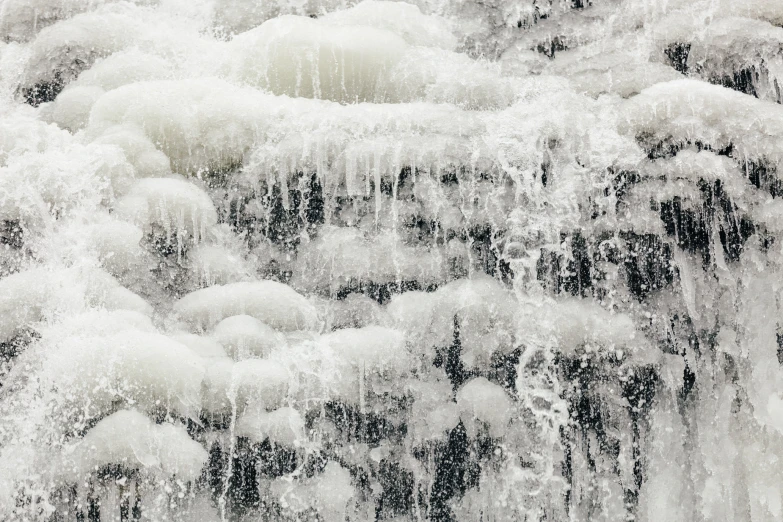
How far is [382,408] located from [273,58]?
5.31 ft

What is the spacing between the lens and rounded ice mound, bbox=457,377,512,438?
326cm

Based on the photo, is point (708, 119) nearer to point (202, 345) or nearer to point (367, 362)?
point (367, 362)

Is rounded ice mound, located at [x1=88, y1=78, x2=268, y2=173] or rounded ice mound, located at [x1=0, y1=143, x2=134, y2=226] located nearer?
rounded ice mound, located at [x1=0, y1=143, x2=134, y2=226]

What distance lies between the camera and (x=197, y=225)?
3.50 m

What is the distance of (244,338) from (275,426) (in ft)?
1.08

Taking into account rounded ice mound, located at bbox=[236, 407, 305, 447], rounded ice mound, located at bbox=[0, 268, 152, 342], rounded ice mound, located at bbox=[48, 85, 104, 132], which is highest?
rounded ice mound, located at bbox=[48, 85, 104, 132]

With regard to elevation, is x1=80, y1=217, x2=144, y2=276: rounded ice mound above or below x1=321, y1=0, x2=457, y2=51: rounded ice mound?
below

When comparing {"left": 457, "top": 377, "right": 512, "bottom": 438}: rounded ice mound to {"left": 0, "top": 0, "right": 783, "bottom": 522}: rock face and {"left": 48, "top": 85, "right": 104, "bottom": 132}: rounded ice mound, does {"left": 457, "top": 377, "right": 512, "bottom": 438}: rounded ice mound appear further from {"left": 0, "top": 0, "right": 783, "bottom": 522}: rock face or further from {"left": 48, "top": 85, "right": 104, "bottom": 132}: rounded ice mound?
{"left": 48, "top": 85, "right": 104, "bottom": 132}: rounded ice mound

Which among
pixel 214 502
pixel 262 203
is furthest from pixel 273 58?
pixel 214 502

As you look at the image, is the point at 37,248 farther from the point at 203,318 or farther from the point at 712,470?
the point at 712,470

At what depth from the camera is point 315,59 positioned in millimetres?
3811

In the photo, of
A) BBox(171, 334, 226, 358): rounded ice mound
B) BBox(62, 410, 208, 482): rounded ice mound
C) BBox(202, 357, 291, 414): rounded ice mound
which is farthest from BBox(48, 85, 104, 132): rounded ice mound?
BBox(62, 410, 208, 482): rounded ice mound

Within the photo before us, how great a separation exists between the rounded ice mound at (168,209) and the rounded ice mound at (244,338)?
504 mm

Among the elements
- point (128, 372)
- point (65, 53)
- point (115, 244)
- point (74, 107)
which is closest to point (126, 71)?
point (74, 107)
